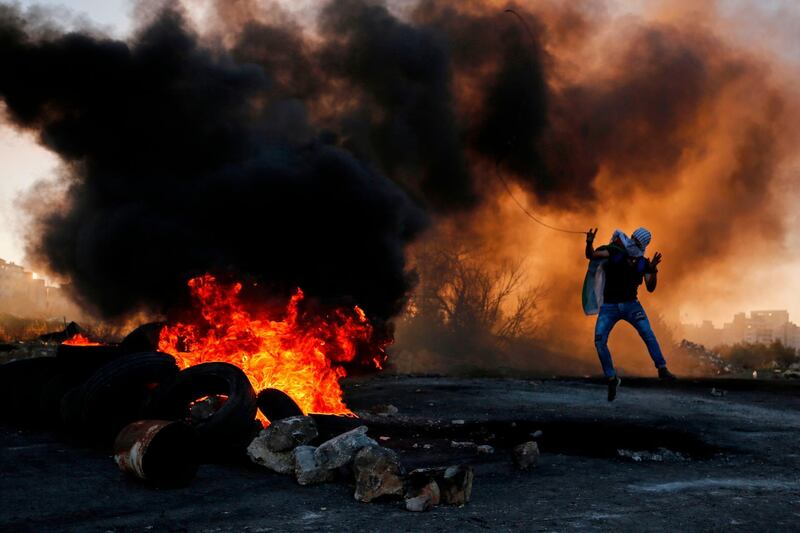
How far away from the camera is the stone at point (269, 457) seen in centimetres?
691

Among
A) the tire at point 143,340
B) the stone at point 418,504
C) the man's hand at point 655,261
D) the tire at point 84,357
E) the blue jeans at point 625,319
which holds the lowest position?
the stone at point 418,504

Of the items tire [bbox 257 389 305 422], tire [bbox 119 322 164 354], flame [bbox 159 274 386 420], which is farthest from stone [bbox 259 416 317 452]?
tire [bbox 119 322 164 354]

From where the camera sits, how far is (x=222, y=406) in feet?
25.7

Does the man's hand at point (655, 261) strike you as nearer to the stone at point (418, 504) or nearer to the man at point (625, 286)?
the man at point (625, 286)

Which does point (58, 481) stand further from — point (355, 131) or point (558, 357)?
point (558, 357)

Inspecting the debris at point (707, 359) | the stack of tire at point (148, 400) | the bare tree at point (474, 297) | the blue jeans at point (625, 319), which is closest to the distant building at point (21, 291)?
the bare tree at point (474, 297)

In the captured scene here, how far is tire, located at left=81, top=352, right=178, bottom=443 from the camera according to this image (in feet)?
26.9

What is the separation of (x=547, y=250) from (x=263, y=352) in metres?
23.2

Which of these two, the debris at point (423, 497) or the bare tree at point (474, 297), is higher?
the bare tree at point (474, 297)

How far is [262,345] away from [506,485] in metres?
5.14

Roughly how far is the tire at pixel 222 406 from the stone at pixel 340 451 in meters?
1.36

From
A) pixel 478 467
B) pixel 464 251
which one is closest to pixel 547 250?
pixel 464 251

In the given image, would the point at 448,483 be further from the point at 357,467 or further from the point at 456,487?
the point at 357,467

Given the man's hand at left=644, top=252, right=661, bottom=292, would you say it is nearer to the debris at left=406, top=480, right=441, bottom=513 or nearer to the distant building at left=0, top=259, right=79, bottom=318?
the debris at left=406, top=480, right=441, bottom=513
